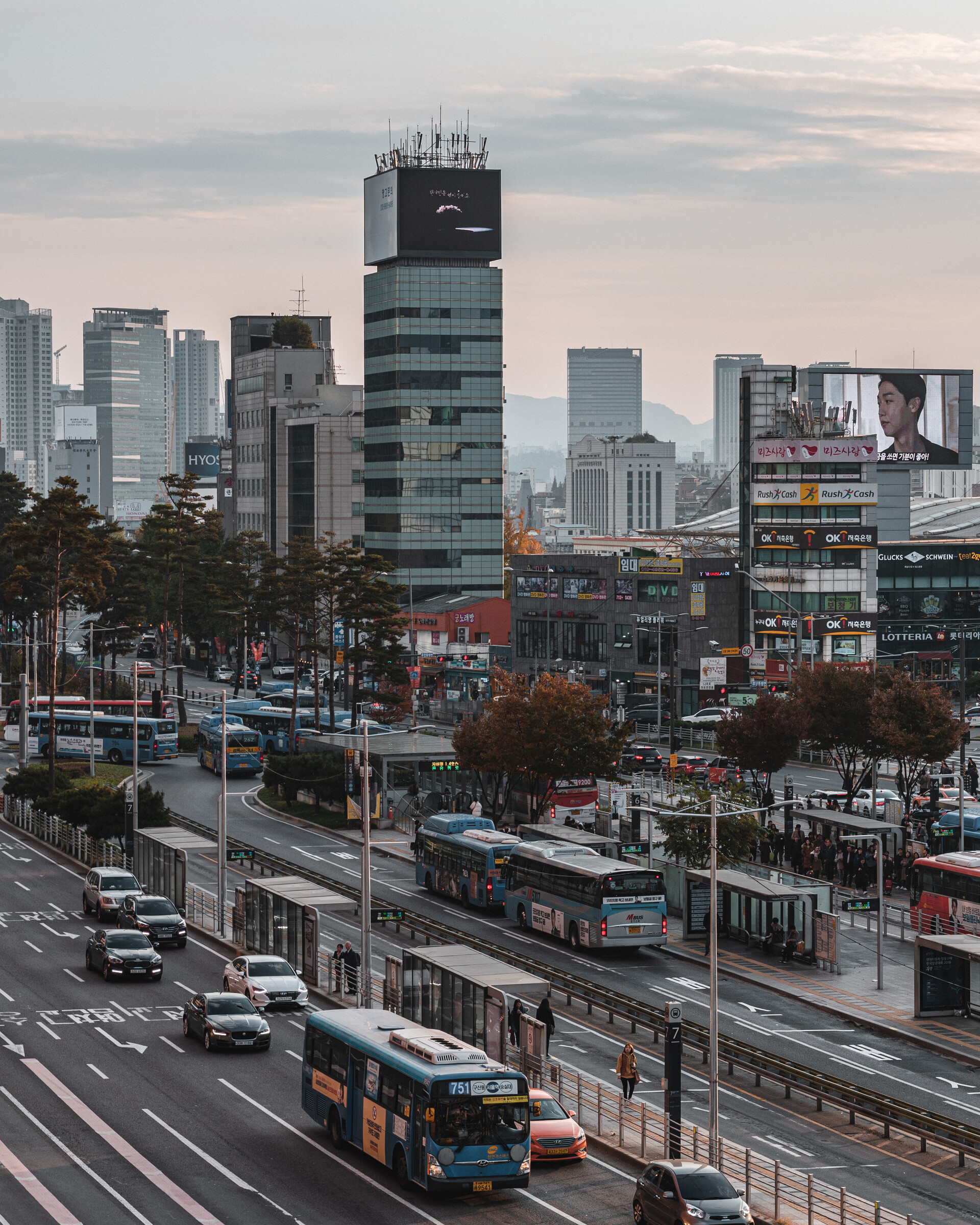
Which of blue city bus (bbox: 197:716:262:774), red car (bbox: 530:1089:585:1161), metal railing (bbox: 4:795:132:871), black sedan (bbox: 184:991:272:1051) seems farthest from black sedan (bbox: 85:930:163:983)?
blue city bus (bbox: 197:716:262:774)

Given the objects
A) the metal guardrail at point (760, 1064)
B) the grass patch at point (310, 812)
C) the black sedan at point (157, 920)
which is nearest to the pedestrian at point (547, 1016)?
the metal guardrail at point (760, 1064)

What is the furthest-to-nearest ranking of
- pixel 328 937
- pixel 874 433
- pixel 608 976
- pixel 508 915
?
pixel 874 433 < pixel 508 915 < pixel 328 937 < pixel 608 976

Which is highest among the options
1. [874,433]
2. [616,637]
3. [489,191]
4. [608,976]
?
[489,191]

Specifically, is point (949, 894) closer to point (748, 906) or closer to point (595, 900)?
point (748, 906)

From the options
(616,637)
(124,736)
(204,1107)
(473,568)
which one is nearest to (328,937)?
(204,1107)

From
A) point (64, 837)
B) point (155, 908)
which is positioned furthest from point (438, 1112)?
point (64, 837)

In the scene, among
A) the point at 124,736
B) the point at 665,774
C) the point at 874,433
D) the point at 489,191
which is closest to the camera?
the point at 665,774

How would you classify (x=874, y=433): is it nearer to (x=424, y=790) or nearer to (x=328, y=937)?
(x=424, y=790)

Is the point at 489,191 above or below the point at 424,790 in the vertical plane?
above
